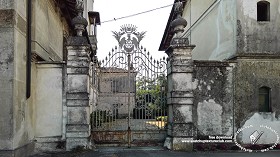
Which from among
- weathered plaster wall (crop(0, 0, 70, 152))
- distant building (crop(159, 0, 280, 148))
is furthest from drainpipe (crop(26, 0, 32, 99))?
distant building (crop(159, 0, 280, 148))

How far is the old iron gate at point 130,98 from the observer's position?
12.1 m

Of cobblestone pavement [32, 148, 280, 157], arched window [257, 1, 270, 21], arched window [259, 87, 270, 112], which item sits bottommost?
cobblestone pavement [32, 148, 280, 157]

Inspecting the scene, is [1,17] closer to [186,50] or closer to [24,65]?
[24,65]

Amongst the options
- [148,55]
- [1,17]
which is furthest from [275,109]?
[1,17]

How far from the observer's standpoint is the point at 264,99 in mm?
12094

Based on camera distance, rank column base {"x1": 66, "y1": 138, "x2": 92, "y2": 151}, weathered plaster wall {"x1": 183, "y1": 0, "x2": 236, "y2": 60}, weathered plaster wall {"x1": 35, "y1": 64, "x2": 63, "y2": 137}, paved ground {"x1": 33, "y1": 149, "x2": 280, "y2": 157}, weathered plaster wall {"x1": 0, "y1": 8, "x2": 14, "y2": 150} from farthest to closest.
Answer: weathered plaster wall {"x1": 183, "y1": 0, "x2": 236, "y2": 60}, weathered plaster wall {"x1": 35, "y1": 64, "x2": 63, "y2": 137}, column base {"x1": 66, "y1": 138, "x2": 92, "y2": 151}, paved ground {"x1": 33, "y1": 149, "x2": 280, "y2": 157}, weathered plaster wall {"x1": 0, "y1": 8, "x2": 14, "y2": 150}

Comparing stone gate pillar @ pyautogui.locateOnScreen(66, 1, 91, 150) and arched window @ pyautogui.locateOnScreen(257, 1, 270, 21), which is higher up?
arched window @ pyautogui.locateOnScreen(257, 1, 270, 21)

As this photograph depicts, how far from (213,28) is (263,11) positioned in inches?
121

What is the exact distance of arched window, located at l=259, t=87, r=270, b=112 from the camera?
12047 mm

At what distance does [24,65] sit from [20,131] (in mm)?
1944

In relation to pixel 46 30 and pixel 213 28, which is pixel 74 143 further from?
pixel 213 28

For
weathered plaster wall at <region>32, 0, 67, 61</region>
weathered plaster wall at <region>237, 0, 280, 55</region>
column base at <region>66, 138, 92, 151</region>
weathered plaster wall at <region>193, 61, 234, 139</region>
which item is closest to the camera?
weathered plaster wall at <region>32, 0, 67, 61</region>

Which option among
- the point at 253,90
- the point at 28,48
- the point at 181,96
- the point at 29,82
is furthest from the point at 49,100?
the point at 253,90

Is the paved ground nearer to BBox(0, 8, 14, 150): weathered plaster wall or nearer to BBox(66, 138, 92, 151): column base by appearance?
BBox(66, 138, 92, 151): column base
